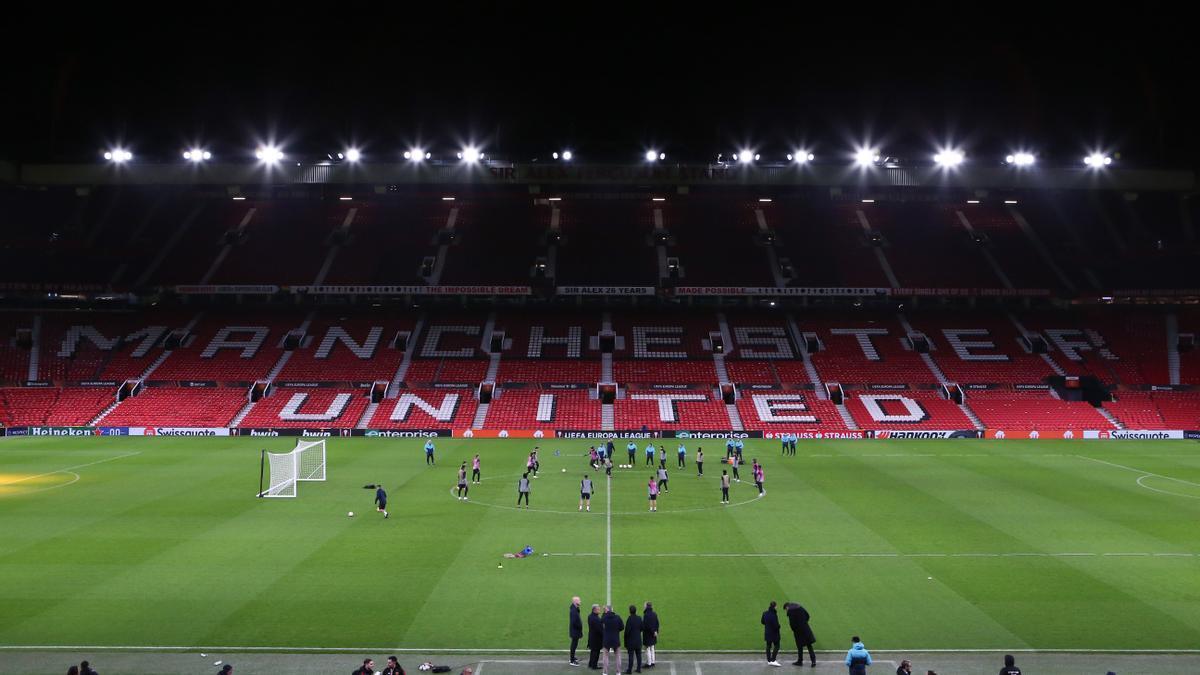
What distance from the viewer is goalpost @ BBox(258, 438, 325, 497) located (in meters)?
31.8

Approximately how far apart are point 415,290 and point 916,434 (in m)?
37.1

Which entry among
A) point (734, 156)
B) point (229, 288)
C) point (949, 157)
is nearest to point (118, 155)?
point (229, 288)

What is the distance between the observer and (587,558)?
22.8m

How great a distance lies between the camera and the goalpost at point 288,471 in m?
31.8

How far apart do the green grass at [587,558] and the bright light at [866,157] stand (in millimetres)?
19750

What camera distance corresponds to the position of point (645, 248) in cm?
7119

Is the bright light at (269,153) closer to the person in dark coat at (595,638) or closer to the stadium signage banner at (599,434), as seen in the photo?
the stadium signage banner at (599,434)

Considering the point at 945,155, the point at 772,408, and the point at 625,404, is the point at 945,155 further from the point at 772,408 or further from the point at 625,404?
the point at 625,404

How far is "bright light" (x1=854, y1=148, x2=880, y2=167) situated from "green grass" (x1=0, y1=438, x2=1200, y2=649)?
19750mm

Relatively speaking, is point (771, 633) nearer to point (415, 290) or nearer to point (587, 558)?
point (587, 558)

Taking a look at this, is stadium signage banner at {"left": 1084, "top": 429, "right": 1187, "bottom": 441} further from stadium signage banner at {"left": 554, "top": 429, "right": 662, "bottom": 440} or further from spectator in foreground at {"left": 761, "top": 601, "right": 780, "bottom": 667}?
spectator in foreground at {"left": 761, "top": 601, "right": 780, "bottom": 667}

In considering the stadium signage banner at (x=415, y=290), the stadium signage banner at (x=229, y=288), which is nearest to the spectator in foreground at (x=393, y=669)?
the stadium signage banner at (x=415, y=290)

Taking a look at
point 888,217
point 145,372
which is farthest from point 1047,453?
point 145,372

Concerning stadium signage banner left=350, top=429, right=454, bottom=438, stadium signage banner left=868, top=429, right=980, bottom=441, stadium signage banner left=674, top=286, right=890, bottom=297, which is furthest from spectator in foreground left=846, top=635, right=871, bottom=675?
stadium signage banner left=674, top=286, right=890, bottom=297
